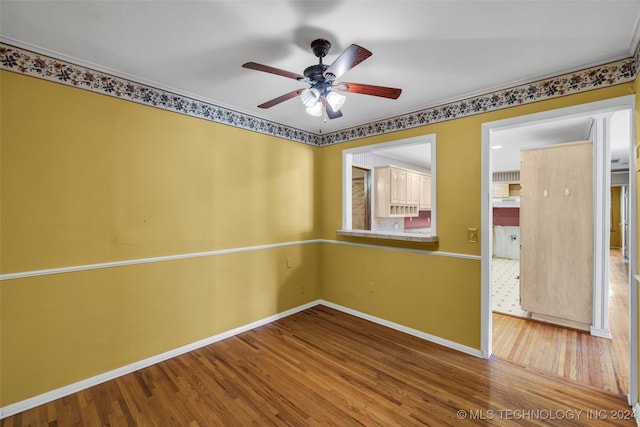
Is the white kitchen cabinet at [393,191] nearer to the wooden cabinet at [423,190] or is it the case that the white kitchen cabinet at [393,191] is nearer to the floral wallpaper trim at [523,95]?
the wooden cabinet at [423,190]

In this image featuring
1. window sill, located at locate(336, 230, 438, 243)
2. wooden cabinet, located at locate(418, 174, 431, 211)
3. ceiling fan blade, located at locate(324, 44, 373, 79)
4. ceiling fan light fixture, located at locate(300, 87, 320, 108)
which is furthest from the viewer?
wooden cabinet, located at locate(418, 174, 431, 211)

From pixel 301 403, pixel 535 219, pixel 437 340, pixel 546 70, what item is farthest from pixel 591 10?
pixel 301 403

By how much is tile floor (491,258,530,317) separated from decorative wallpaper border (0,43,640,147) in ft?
8.93

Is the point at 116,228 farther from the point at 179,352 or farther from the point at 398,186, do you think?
the point at 398,186

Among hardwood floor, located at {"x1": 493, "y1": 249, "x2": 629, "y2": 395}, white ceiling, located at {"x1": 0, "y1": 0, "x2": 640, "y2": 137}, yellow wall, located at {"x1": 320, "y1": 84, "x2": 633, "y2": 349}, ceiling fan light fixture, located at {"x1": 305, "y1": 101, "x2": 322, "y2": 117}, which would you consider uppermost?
white ceiling, located at {"x1": 0, "y1": 0, "x2": 640, "y2": 137}

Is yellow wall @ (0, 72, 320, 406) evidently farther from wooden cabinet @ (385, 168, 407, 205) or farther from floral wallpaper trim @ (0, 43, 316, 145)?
wooden cabinet @ (385, 168, 407, 205)

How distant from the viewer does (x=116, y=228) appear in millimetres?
2268

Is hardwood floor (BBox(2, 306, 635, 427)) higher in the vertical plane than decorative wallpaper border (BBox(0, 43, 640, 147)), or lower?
lower

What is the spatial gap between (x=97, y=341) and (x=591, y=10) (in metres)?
3.96

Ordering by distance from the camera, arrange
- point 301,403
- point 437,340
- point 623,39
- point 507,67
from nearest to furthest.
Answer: point 623,39 < point 301,403 < point 507,67 < point 437,340

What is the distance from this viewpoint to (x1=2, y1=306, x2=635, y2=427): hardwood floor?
1.83m

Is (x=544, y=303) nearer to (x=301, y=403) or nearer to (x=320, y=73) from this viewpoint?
(x=301, y=403)

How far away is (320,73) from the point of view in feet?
5.87

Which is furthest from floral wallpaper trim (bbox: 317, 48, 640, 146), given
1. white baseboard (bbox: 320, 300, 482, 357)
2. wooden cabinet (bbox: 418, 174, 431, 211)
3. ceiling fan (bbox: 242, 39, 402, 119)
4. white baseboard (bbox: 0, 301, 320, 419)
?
wooden cabinet (bbox: 418, 174, 431, 211)
